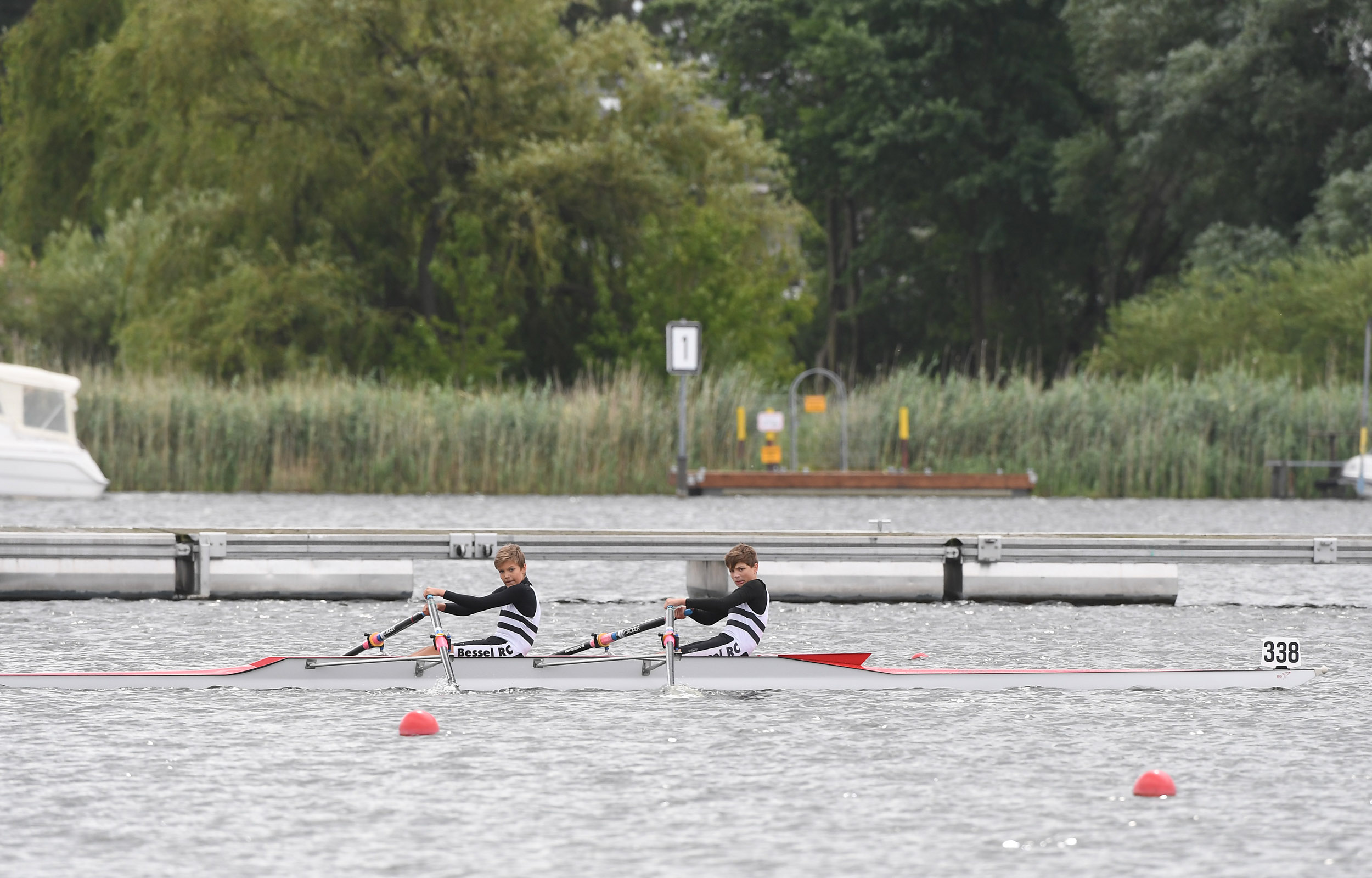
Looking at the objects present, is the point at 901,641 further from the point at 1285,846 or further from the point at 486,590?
the point at 1285,846

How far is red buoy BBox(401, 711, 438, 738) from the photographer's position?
8969 millimetres

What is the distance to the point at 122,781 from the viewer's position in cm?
787

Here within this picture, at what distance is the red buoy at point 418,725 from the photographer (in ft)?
29.4

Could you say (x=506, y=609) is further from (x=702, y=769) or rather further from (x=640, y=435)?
(x=640, y=435)

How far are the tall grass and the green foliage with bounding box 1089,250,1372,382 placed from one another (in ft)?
8.25

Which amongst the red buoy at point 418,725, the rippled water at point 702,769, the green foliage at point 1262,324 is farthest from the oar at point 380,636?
the green foliage at point 1262,324

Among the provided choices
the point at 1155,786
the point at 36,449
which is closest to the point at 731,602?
the point at 1155,786

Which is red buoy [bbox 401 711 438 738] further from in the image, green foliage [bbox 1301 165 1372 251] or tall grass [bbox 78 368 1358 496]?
green foliage [bbox 1301 165 1372 251]

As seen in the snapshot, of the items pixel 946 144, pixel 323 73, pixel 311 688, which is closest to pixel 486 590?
pixel 311 688

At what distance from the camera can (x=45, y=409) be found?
29734 mm

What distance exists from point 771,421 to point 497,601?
21156mm

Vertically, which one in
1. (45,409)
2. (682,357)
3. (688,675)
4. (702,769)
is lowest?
(702,769)

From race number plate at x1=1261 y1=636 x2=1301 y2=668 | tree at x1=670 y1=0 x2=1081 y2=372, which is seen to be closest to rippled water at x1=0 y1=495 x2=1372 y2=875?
race number plate at x1=1261 y1=636 x2=1301 y2=668

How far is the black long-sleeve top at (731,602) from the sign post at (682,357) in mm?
19836
